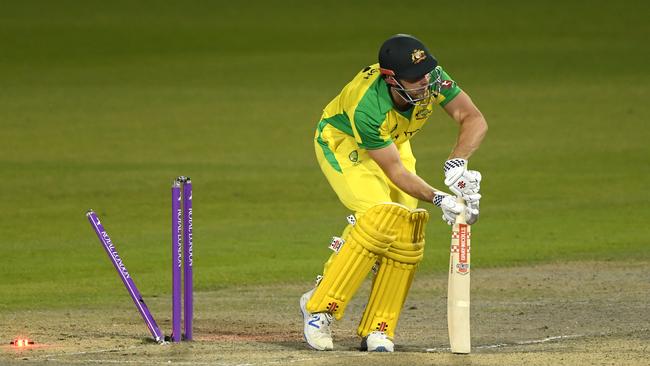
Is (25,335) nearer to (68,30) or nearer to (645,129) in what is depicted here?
(645,129)

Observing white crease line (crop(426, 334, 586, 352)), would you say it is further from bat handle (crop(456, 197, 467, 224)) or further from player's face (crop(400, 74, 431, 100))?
player's face (crop(400, 74, 431, 100))

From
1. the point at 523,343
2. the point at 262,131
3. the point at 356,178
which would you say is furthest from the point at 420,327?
the point at 262,131

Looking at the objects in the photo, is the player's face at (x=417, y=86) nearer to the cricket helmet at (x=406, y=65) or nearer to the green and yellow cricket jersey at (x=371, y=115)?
the cricket helmet at (x=406, y=65)

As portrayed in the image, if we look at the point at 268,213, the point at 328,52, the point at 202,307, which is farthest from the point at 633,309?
the point at 328,52

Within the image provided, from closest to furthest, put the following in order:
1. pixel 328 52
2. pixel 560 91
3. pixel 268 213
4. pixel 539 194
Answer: pixel 268 213 < pixel 539 194 < pixel 560 91 < pixel 328 52

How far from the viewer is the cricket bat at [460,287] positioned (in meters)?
8.41

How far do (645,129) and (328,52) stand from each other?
1087 cm

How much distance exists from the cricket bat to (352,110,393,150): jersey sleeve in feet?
1.81

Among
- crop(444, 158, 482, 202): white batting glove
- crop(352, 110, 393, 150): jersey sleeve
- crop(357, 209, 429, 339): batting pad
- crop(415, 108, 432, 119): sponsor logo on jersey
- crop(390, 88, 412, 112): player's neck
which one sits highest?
crop(390, 88, 412, 112): player's neck

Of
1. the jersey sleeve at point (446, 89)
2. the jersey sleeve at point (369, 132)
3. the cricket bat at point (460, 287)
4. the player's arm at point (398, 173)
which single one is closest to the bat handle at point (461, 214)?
the cricket bat at point (460, 287)

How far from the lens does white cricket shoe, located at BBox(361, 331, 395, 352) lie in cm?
869

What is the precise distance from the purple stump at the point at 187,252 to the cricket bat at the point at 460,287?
1626 millimetres

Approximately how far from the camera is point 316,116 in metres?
25.2

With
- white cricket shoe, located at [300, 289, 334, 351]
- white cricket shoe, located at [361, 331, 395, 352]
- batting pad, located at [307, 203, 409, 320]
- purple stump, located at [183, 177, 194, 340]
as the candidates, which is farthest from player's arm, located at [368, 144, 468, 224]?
purple stump, located at [183, 177, 194, 340]
